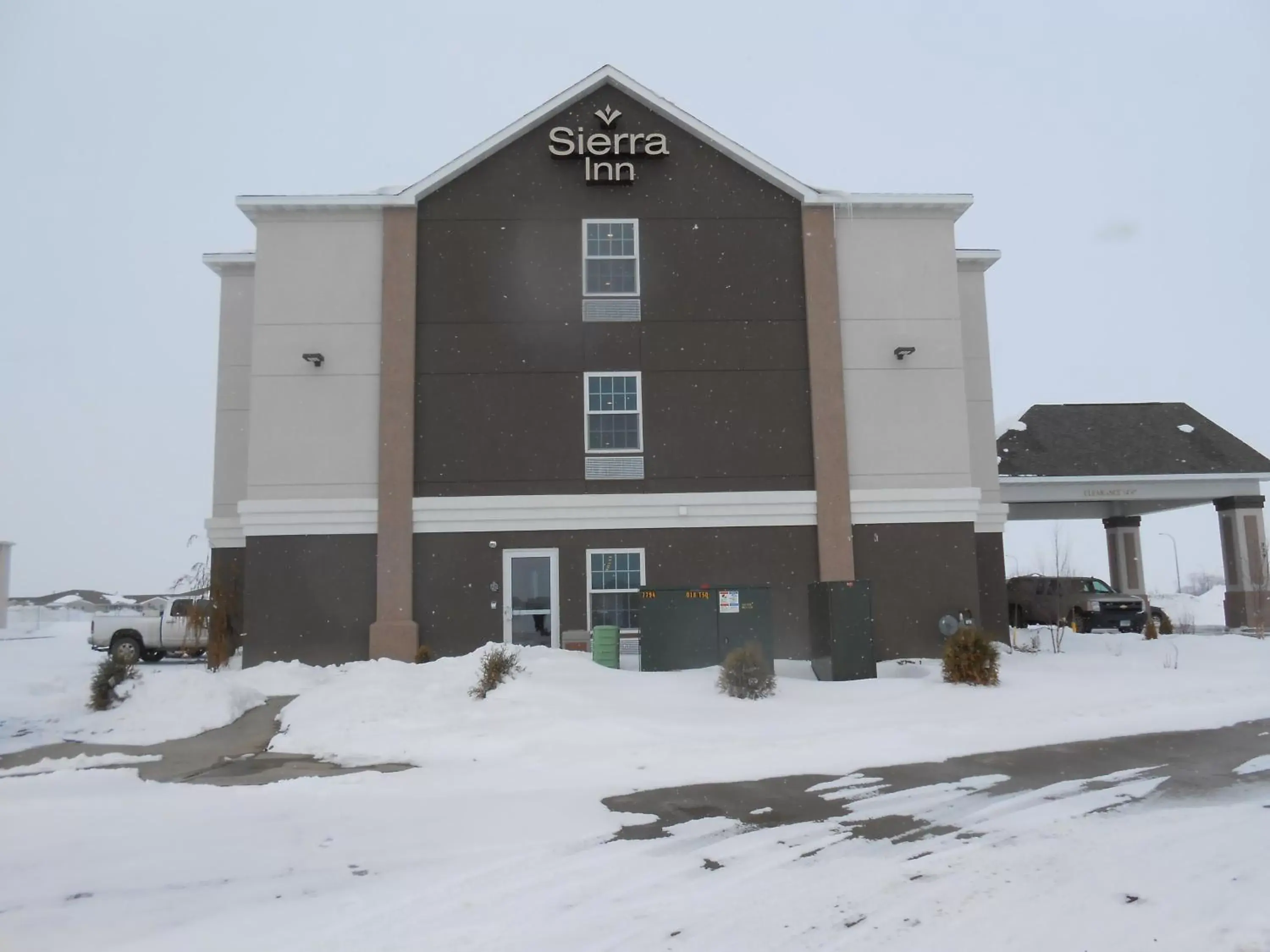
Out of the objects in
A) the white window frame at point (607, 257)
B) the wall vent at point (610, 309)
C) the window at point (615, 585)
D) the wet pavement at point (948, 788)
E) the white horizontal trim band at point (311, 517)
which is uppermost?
the white window frame at point (607, 257)

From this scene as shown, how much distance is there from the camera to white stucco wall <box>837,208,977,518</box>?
789 inches

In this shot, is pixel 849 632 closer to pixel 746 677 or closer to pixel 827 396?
pixel 746 677

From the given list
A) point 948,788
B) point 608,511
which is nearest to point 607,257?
point 608,511

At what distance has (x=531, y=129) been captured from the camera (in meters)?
20.5

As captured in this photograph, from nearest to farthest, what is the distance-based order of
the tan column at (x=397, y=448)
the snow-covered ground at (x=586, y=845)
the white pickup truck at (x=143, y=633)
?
1. the snow-covered ground at (x=586, y=845)
2. the tan column at (x=397, y=448)
3. the white pickup truck at (x=143, y=633)

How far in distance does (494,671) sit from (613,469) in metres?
6.78

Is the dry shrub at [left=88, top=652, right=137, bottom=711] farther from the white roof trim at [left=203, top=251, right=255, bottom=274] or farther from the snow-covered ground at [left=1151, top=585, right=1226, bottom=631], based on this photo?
the snow-covered ground at [left=1151, top=585, right=1226, bottom=631]

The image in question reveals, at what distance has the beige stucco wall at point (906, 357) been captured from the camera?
2008 centimetres

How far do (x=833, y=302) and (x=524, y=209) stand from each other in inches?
263

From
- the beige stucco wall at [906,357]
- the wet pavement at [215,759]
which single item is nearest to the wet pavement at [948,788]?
the wet pavement at [215,759]

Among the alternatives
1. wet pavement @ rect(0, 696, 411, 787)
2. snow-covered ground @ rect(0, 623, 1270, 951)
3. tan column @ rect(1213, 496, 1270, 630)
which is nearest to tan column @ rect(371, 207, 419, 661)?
snow-covered ground @ rect(0, 623, 1270, 951)

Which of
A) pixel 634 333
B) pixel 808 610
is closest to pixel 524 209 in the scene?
pixel 634 333

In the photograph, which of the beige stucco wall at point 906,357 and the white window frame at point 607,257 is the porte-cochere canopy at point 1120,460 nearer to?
the beige stucco wall at point 906,357

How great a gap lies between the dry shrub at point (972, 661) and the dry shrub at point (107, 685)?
12.1 meters
